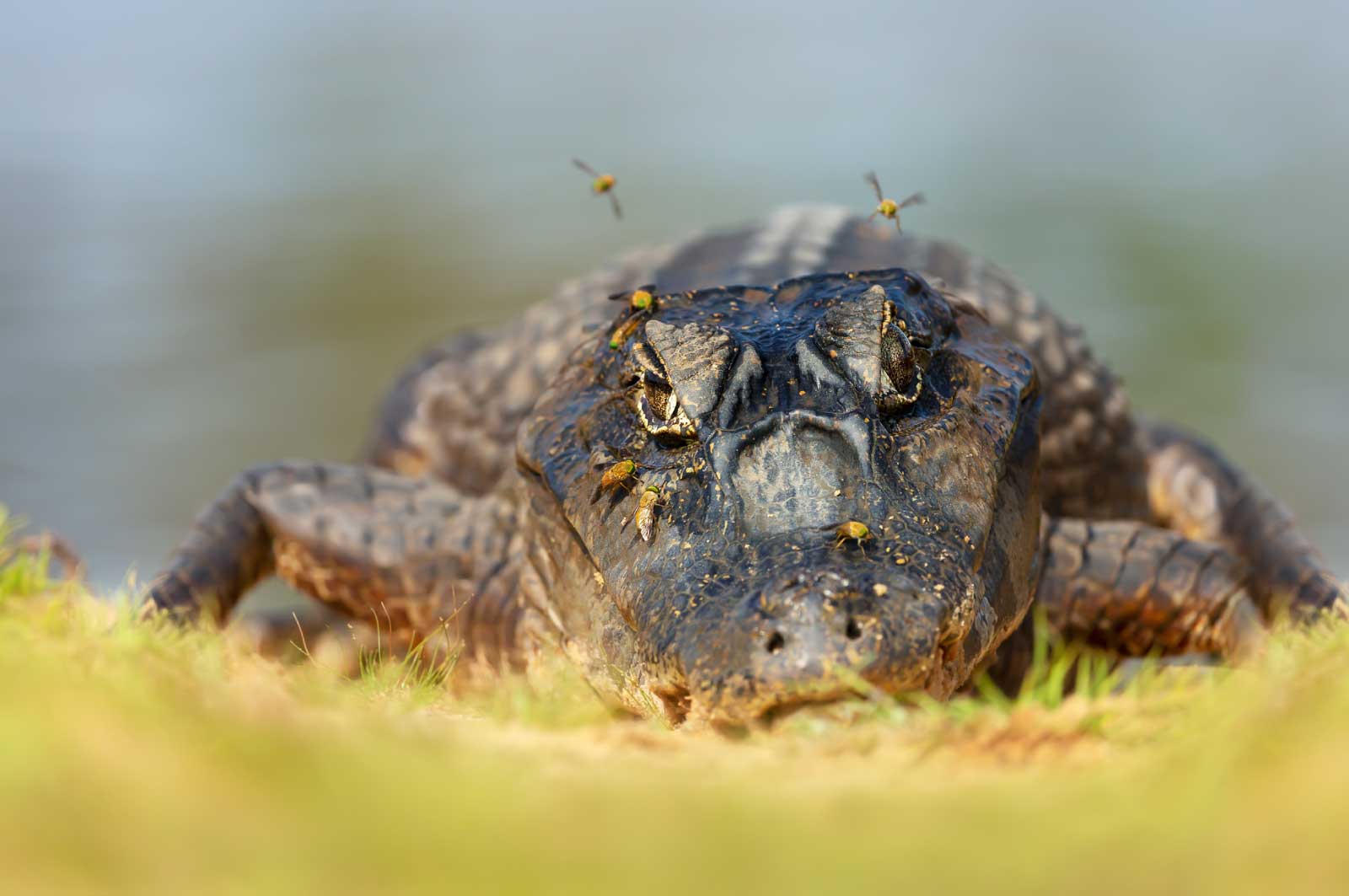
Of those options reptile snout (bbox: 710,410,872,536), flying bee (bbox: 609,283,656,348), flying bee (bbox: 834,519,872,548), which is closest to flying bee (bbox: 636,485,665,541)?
reptile snout (bbox: 710,410,872,536)

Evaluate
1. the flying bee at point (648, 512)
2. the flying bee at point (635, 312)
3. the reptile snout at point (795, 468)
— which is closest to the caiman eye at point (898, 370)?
the reptile snout at point (795, 468)

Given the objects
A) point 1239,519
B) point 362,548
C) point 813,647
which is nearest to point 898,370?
point 813,647

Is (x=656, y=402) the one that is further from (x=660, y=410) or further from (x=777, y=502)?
(x=777, y=502)

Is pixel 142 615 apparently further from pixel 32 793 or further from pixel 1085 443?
pixel 1085 443

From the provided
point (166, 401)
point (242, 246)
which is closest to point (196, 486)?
point (166, 401)

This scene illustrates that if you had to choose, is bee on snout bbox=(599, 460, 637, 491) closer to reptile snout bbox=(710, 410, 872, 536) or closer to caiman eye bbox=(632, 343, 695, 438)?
caiman eye bbox=(632, 343, 695, 438)

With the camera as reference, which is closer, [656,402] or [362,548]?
[656,402]
